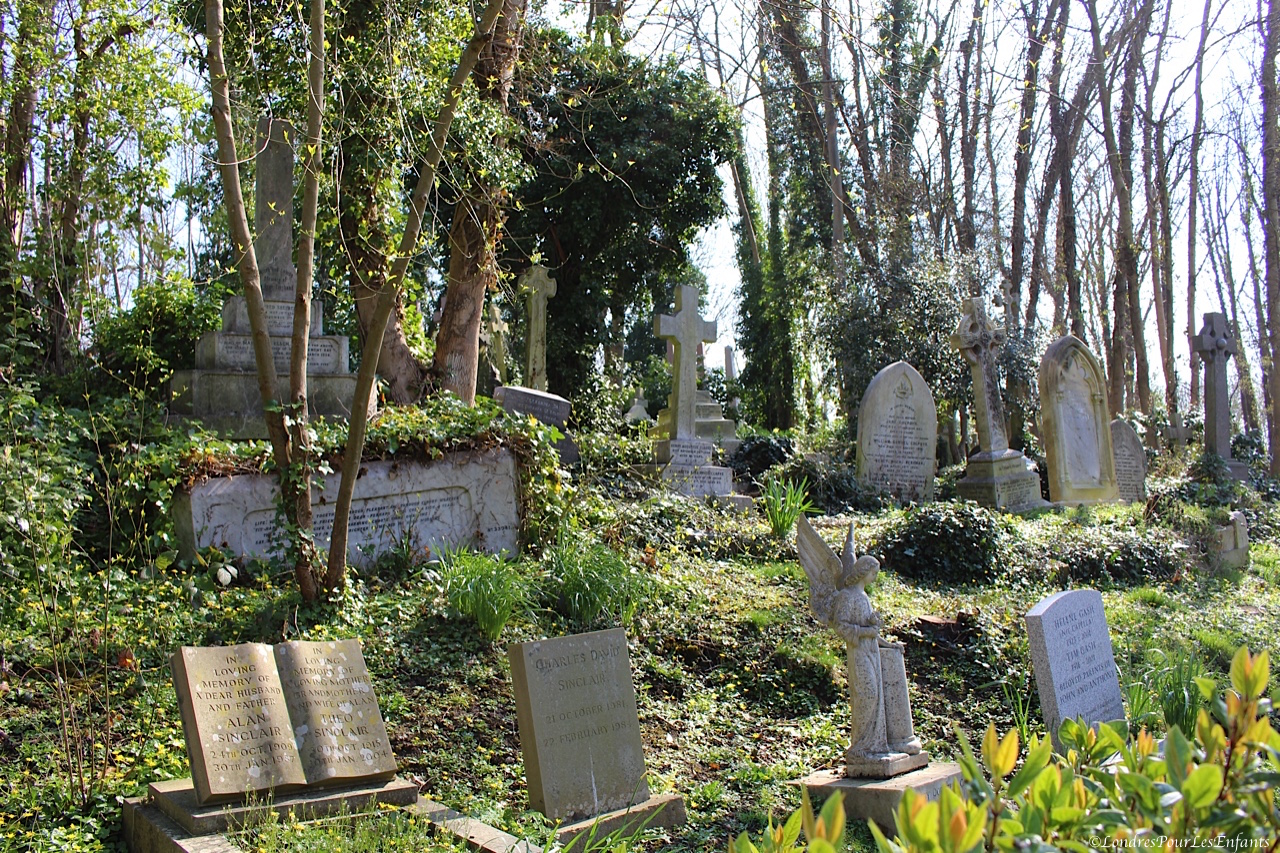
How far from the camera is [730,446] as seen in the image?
16453mm

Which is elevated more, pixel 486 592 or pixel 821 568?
pixel 821 568

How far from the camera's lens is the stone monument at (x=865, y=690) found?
491 cm

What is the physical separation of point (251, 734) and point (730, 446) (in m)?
12.6

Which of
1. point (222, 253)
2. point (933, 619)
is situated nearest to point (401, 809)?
point (933, 619)

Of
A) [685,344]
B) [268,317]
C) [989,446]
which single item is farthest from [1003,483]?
[268,317]

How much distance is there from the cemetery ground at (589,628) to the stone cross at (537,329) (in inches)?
270

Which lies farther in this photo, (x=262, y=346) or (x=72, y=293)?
(x=72, y=293)

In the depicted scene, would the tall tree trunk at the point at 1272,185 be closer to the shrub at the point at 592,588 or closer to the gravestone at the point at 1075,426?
the gravestone at the point at 1075,426

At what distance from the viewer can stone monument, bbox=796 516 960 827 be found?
16.1 feet

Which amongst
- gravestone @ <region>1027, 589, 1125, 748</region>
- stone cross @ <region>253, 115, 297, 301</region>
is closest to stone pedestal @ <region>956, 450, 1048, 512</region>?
gravestone @ <region>1027, 589, 1125, 748</region>

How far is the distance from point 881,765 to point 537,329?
13294mm

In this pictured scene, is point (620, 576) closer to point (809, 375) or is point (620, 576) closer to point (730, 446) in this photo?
point (730, 446)

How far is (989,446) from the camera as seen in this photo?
14.6m

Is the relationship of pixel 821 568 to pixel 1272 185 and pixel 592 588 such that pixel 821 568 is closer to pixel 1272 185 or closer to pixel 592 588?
pixel 592 588
